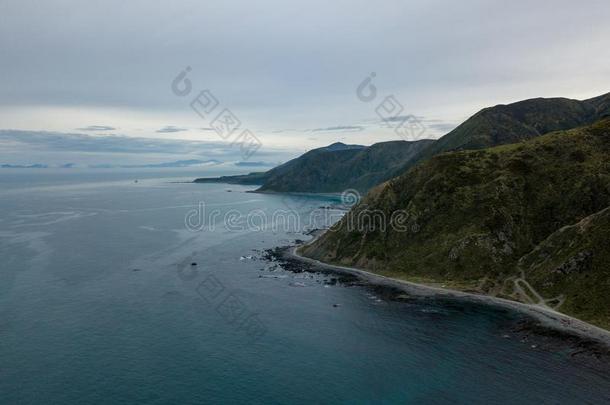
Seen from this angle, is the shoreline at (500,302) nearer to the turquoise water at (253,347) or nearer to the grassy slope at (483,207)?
the grassy slope at (483,207)

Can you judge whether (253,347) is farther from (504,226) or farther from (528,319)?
(504,226)

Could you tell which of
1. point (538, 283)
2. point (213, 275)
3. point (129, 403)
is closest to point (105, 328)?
point (129, 403)

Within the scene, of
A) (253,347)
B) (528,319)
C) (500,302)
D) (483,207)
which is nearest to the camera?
(253,347)

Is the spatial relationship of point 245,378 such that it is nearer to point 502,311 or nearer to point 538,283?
point 502,311

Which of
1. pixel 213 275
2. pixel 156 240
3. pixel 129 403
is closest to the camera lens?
pixel 129 403

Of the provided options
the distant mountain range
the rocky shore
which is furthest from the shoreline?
the distant mountain range

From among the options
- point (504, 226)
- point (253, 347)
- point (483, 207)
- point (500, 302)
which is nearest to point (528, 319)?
point (500, 302)

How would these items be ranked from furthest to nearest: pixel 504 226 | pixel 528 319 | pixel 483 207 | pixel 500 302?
1. pixel 483 207
2. pixel 504 226
3. pixel 500 302
4. pixel 528 319
